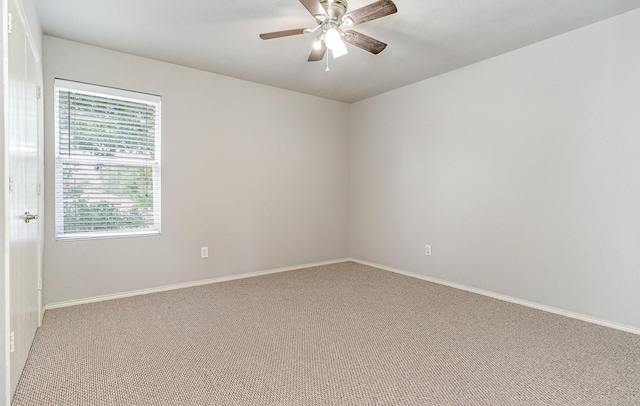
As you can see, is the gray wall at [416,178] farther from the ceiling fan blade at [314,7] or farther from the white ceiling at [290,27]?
the ceiling fan blade at [314,7]

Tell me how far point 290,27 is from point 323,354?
8.16ft

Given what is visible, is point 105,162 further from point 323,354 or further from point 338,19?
point 323,354

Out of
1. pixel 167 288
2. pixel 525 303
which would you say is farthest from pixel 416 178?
pixel 167 288

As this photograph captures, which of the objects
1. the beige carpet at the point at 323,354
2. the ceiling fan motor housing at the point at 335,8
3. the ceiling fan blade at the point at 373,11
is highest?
the ceiling fan motor housing at the point at 335,8

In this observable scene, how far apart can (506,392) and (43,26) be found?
4145 millimetres

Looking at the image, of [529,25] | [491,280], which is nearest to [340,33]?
[529,25]

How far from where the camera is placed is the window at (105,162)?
307 centimetres

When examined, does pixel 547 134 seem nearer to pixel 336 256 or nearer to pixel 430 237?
pixel 430 237

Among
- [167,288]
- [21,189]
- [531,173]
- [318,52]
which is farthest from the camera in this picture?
[167,288]

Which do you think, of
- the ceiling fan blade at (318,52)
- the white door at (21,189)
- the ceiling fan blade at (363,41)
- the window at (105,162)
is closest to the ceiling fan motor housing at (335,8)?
the ceiling fan blade at (363,41)

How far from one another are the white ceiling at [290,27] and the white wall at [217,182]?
256 mm

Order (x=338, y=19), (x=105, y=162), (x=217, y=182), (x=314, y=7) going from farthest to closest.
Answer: (x=217, y=182), (x=105, y=162), (x=338, y=19), (x=314, y=7)

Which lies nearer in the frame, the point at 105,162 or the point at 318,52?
the point at 318,52

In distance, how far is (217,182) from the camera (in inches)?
154
